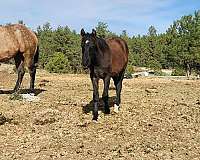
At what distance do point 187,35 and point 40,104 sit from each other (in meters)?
54.3

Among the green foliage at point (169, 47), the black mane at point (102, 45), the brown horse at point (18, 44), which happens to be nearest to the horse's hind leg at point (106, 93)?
the black mane at point (102, 45)

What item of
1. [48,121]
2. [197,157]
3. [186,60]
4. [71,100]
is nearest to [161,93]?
[71,100]

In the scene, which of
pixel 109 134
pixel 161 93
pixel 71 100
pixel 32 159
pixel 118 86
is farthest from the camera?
pixel 161 93

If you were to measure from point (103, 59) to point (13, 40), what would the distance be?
4.46m

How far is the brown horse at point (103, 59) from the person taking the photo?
10234mm

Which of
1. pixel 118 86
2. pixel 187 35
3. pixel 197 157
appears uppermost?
pixel 187 35

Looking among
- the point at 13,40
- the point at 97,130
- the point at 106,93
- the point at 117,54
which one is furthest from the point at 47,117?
the point at 13,40

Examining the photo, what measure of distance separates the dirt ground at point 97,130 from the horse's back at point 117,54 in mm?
1410

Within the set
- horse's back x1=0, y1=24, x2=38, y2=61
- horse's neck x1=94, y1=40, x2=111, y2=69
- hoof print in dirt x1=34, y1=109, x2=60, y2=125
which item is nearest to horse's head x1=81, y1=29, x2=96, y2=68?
horse's neck x1=94, y1=40, x2=111, y2=69

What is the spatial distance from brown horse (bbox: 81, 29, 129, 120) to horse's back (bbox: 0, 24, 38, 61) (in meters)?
3.43

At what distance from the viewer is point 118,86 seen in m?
12.6

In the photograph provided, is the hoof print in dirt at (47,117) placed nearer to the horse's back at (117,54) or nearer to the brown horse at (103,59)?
the brown horse at (103,59)

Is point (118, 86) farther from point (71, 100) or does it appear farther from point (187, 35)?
point (187, 35)

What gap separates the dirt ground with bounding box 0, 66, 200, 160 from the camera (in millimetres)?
8391
